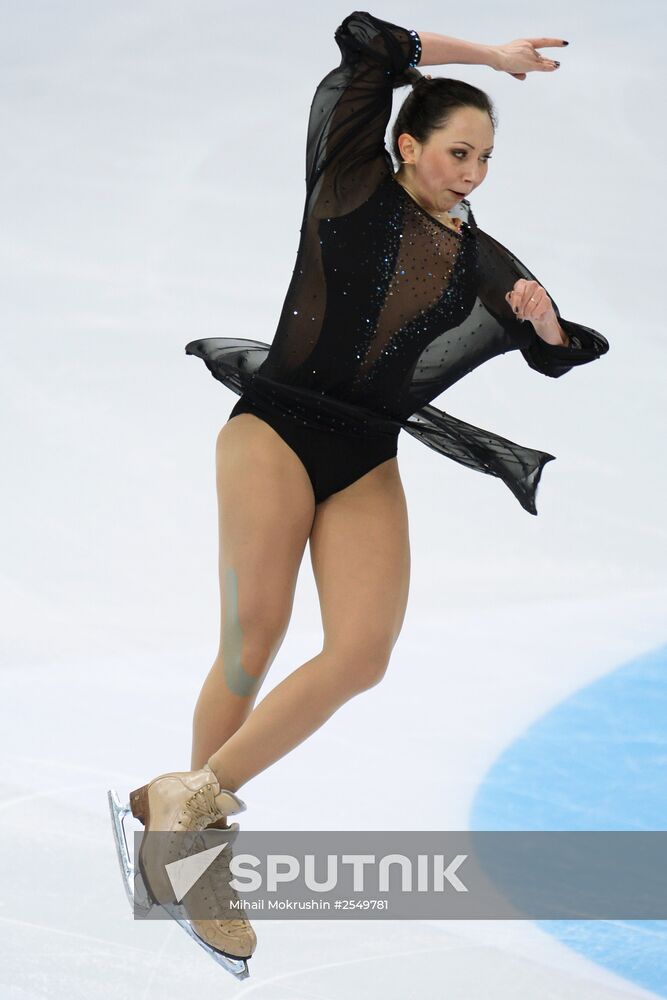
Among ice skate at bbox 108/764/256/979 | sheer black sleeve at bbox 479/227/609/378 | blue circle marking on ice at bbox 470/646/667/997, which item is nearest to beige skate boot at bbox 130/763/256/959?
ice skate at bbox 108/764/256/979

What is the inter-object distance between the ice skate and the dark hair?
130 centimetres

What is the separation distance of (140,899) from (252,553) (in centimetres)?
69

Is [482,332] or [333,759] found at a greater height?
[482,332]

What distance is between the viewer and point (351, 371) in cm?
260

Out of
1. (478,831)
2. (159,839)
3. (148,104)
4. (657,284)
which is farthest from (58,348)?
(159,839)

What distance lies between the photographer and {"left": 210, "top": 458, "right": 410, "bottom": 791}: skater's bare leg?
245 cm

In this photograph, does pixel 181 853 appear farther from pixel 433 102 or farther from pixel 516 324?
pixel 433 102

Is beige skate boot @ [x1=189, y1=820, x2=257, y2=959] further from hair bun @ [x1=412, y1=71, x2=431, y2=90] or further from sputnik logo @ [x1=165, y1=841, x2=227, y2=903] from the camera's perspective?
hair bun @ [x1=412, y1=71, x2=431, y2=90]

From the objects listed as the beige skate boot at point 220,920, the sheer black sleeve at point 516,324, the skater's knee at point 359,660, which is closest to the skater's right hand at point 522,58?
the sheer black sleeve at point 516,324

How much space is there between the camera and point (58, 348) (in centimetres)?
612

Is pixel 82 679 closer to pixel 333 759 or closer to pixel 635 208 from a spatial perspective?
pixel 333 759

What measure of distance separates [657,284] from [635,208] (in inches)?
19.9

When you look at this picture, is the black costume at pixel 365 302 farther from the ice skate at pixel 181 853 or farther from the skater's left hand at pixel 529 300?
the ice skate at pixel 181 853

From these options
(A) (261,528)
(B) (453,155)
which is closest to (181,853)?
(A) (261,528)
